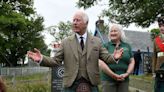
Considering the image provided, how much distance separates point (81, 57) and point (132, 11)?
62.9 feet

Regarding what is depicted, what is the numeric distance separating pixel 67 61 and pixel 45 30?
7667 cm

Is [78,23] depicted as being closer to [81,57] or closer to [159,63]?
[81,57]

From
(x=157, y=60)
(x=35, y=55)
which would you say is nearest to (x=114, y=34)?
(x=157, y=60)

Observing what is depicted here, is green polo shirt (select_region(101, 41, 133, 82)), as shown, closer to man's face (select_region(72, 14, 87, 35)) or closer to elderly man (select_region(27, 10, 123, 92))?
elderly man (select_region(27, 10, 123, 92))

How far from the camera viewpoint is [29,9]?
6844 centimetres

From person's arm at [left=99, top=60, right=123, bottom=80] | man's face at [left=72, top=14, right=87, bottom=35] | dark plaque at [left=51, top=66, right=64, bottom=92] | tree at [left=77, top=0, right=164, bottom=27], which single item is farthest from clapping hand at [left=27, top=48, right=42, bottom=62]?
tree at [left=77, top=0, right=164, bottom=27]

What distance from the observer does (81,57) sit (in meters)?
7.18

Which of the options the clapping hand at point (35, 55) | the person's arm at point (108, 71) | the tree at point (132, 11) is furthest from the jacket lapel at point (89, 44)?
the tree at point (132, 11)

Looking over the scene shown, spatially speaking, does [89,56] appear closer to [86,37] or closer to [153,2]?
[86,37]

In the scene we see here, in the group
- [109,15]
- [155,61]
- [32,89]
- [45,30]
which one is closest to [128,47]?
[155,61]

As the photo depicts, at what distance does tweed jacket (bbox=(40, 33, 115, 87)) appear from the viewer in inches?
281

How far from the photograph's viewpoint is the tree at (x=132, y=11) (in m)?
24.7

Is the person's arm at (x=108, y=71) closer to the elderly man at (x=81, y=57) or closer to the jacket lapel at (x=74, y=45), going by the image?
the elderly man at (x=81, y=57)

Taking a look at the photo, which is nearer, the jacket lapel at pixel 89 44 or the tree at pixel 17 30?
the jacket lapel at pixel 89 44
